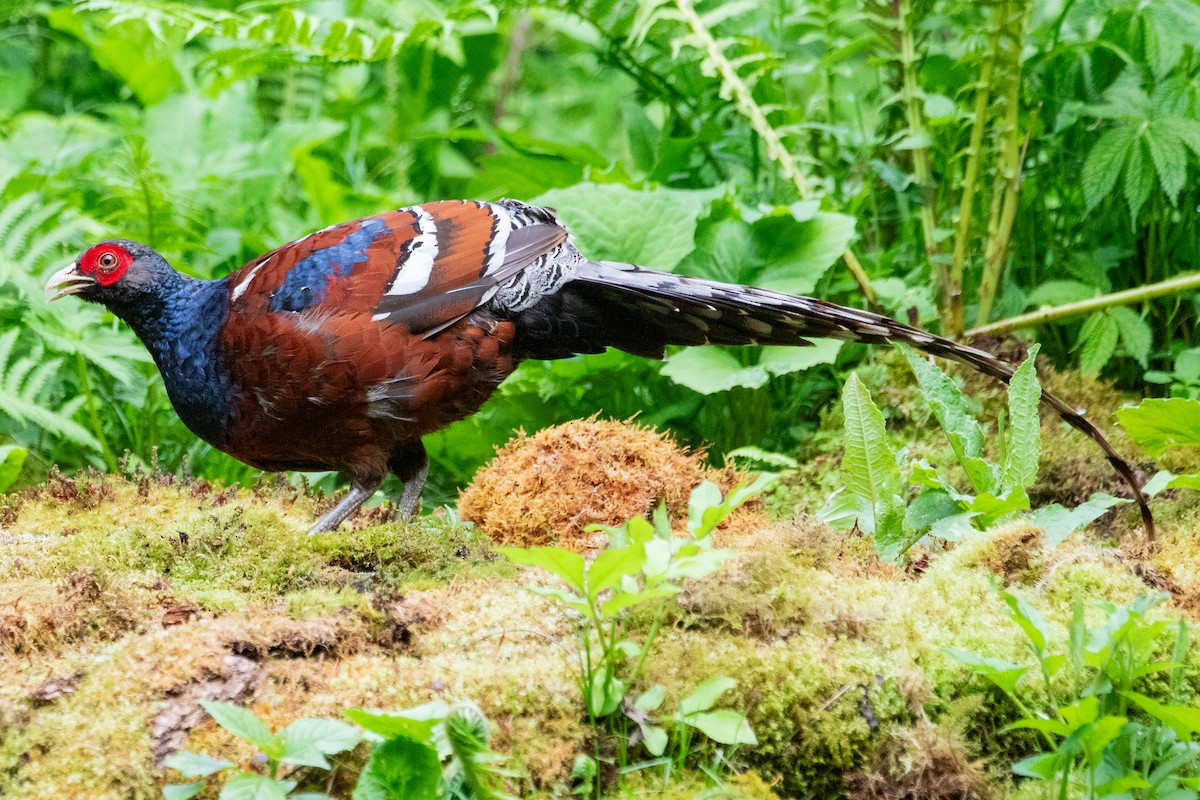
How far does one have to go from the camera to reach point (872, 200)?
5113 millimetres

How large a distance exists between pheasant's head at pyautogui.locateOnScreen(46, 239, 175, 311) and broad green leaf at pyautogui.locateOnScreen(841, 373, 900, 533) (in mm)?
2345

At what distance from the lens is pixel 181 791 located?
1960 mm

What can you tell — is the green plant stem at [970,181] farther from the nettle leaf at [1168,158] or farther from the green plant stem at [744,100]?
the nettle leaf at [1168,158]

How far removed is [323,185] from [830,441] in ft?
10.4

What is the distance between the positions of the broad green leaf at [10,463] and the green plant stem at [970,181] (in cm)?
353

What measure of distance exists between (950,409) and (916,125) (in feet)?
5.94

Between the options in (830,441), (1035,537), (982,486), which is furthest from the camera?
(830,441)

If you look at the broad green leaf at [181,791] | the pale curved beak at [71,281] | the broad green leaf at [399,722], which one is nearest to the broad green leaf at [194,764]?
the broad green leaf at [181,791]

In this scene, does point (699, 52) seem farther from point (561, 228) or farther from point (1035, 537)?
point (1035, 537)

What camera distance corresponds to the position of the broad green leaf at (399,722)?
6.31 ft

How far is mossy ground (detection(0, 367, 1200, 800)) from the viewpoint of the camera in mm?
2150

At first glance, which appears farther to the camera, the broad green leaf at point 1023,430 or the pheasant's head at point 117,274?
the pheasant's head at point 117,274

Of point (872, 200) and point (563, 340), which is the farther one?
point (872, 200)

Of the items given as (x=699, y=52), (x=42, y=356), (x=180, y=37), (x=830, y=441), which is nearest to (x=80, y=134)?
(x=180, y=37)
